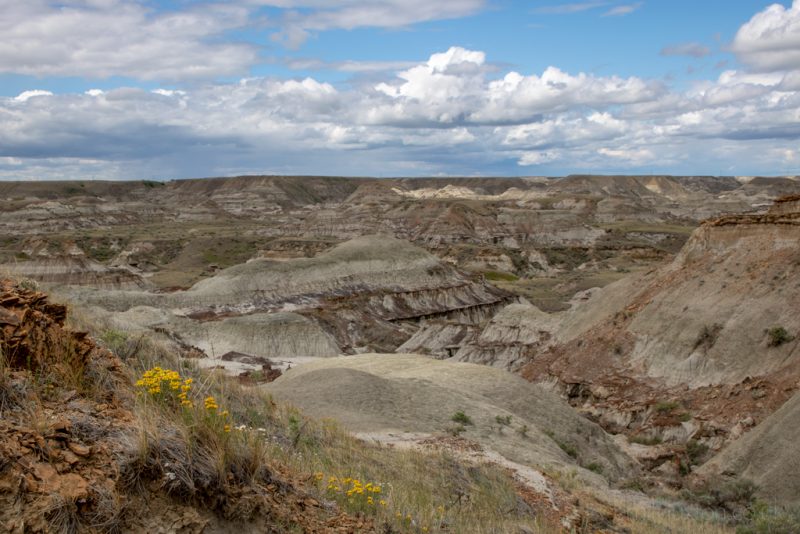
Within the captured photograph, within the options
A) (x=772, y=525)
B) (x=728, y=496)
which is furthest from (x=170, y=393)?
(x=728, y=496)

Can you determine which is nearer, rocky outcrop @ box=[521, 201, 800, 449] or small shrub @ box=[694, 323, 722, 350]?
rocky outcrop @ box=[521, 201, 800, 449]

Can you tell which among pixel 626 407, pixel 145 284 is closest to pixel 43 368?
pixel 626 407

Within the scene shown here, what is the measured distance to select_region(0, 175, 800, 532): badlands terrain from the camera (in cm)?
561

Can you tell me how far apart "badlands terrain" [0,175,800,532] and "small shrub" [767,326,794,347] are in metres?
0.10

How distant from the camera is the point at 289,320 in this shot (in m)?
49.9

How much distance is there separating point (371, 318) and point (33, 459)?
182ft

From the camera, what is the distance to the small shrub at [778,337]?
26.4 metres

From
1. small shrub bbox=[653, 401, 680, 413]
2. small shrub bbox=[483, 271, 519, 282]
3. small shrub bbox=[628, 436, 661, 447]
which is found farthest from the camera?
small shrub bbox=[483, 271, 519, 282]

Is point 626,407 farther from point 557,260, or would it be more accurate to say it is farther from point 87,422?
point 557,260

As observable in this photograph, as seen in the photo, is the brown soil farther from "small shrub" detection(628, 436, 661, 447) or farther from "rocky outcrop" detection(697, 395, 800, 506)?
"small shrub" detection(628, 436, 661, 447)

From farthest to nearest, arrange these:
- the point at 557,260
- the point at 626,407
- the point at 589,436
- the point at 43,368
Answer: the point at 557,260 → the point at 626,407 → the point at 589,436 → the point at 43,368

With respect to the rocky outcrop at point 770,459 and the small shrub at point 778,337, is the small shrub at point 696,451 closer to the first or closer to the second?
the rocky outcrop at point 770,459

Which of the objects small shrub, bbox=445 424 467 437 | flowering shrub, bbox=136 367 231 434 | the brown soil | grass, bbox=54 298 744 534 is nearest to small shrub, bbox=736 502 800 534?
grass, bbox=54 298 744 534

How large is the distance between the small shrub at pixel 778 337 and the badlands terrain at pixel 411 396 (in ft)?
0.34
